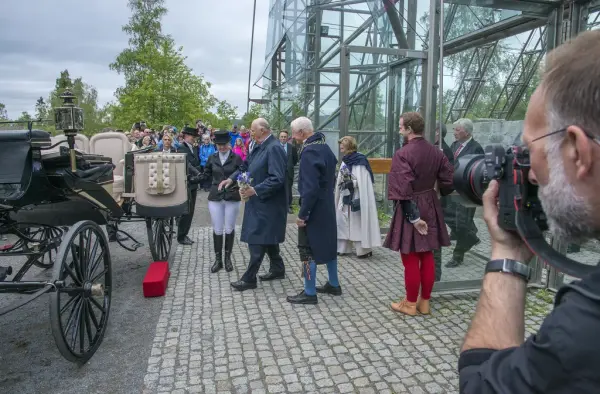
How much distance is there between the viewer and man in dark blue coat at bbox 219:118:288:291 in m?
4.92

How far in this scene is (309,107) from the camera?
1063 centimetres

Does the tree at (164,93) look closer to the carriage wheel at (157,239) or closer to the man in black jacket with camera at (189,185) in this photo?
the man in black jacket with camera at (189,185)

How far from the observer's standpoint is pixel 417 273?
4.42 metres

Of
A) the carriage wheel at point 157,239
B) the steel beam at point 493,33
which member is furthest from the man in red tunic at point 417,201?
the carriage wheel at point 157,239

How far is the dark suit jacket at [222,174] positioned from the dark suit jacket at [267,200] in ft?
2.69

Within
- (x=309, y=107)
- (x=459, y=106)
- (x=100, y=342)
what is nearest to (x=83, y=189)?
(x=100, y=342)

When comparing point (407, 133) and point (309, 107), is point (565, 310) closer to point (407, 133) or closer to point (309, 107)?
point (407, 133)

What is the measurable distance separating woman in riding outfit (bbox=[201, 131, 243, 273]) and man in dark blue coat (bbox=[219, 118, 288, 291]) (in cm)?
86

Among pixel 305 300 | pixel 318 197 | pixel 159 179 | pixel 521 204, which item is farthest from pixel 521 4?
pixel 521 204

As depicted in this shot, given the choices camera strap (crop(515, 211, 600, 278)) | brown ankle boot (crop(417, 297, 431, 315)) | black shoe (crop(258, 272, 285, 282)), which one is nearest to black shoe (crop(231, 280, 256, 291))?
black shoe (crop(258, 272, 285, 282))

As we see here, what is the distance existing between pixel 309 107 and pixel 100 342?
309 inches

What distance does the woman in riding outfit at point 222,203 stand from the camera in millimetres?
6020

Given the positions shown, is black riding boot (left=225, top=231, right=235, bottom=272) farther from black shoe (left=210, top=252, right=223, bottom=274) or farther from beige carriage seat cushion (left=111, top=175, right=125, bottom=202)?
beige carriage seat cushion (left=111, top=175, right=125, bottom=202)

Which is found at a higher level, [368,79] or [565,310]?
[368,79]
